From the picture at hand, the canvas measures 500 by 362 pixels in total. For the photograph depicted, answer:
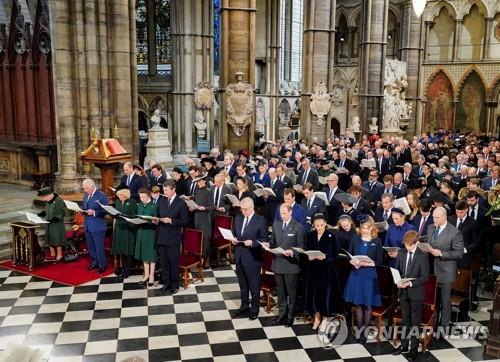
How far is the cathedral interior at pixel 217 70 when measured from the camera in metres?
13.1

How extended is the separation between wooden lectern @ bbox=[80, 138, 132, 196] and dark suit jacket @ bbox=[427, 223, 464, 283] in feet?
24.2

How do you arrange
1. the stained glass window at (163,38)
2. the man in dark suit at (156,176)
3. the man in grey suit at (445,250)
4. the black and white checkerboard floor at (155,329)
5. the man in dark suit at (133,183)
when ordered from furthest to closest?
the stained glass window at (163,38)
the man in dark suit at (156,176)
the man in dark suit at (133,183)
the man in grey suit at (445,250)
the black and white checkerboard floor at (155,329)

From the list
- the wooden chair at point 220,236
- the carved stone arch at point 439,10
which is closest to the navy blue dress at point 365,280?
the wooden chair at point 220,236

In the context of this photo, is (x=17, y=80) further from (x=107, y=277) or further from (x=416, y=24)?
(x=416, y=24)

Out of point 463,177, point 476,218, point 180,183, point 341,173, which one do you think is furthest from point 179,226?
point 463,177

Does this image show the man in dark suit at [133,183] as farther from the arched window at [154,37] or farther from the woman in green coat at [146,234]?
the arched window at [154,37]

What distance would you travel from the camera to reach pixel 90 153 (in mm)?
11781

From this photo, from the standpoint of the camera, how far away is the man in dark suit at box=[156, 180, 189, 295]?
842 cm

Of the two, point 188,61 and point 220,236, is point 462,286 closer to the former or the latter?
point 220,236

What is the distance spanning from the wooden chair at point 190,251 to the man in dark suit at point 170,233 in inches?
9.4

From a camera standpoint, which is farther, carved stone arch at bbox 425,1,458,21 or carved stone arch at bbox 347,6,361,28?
carved stone arch at bbox 347,6,361,28

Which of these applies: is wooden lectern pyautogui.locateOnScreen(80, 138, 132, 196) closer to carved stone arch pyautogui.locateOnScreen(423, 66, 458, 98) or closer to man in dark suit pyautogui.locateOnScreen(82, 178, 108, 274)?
man in dark suit pyautogui.locateOnScreen(82, 178, 108, 274)

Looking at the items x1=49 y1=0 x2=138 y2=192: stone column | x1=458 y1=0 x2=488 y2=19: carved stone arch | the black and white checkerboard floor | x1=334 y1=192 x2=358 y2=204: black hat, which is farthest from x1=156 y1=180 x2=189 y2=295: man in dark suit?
x1=458 y1=0 x2=488 y2=19: carved stone arch

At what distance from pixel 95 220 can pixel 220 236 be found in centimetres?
234
